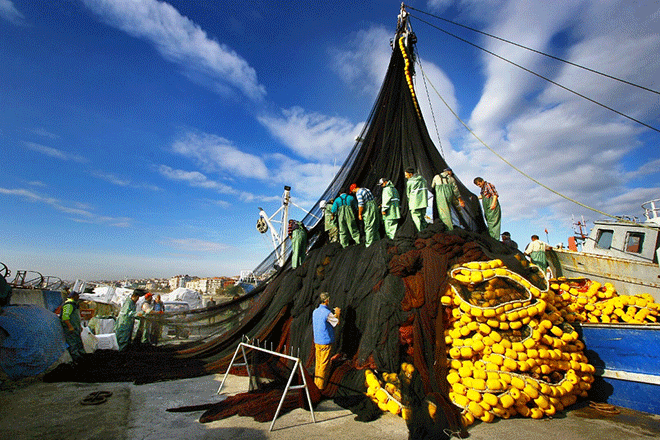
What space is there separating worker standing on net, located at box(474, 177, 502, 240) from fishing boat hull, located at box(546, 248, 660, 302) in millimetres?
4848

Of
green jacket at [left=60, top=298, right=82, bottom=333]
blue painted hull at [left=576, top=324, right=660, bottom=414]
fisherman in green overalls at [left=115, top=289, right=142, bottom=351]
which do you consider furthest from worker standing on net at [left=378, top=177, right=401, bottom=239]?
fisherman in green overalls at [left=115, top=289, right=142, bottom=351]

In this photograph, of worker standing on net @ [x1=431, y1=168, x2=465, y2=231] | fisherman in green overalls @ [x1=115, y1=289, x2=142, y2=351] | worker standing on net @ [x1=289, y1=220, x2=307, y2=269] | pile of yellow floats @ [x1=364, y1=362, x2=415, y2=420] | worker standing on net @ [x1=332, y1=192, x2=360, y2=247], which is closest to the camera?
pile of yellow floats @ [x1=364, y1=362, x2=415, y2=420]

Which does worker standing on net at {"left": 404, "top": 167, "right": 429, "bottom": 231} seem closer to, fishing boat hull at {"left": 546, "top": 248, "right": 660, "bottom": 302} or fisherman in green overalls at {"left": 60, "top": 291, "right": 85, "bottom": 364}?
fishing boat hull at {"left": 546, "top": 248, "right": 660, "bottom": 302}

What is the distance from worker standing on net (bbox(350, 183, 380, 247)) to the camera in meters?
7.00

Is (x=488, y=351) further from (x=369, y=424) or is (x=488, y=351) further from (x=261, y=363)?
(x=261, y=363)

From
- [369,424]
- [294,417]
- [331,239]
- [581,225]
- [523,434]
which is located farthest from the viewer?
[581,225]

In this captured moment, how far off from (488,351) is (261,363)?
378 centimetres

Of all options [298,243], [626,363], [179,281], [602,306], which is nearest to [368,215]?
[298,243]

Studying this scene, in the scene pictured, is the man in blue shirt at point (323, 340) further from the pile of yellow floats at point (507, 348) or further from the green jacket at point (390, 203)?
the green jacket at point (390, 203)

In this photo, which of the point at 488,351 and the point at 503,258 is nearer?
the point at 488,351

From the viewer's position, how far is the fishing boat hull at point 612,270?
855 cm

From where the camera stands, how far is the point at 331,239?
801 centimetres

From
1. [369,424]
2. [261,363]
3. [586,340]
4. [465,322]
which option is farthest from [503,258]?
[261,363]

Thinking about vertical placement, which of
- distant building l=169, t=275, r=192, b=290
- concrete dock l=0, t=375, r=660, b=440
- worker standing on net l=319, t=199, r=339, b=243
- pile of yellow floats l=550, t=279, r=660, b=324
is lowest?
distant building l=169, t=275, r=192, b=290
